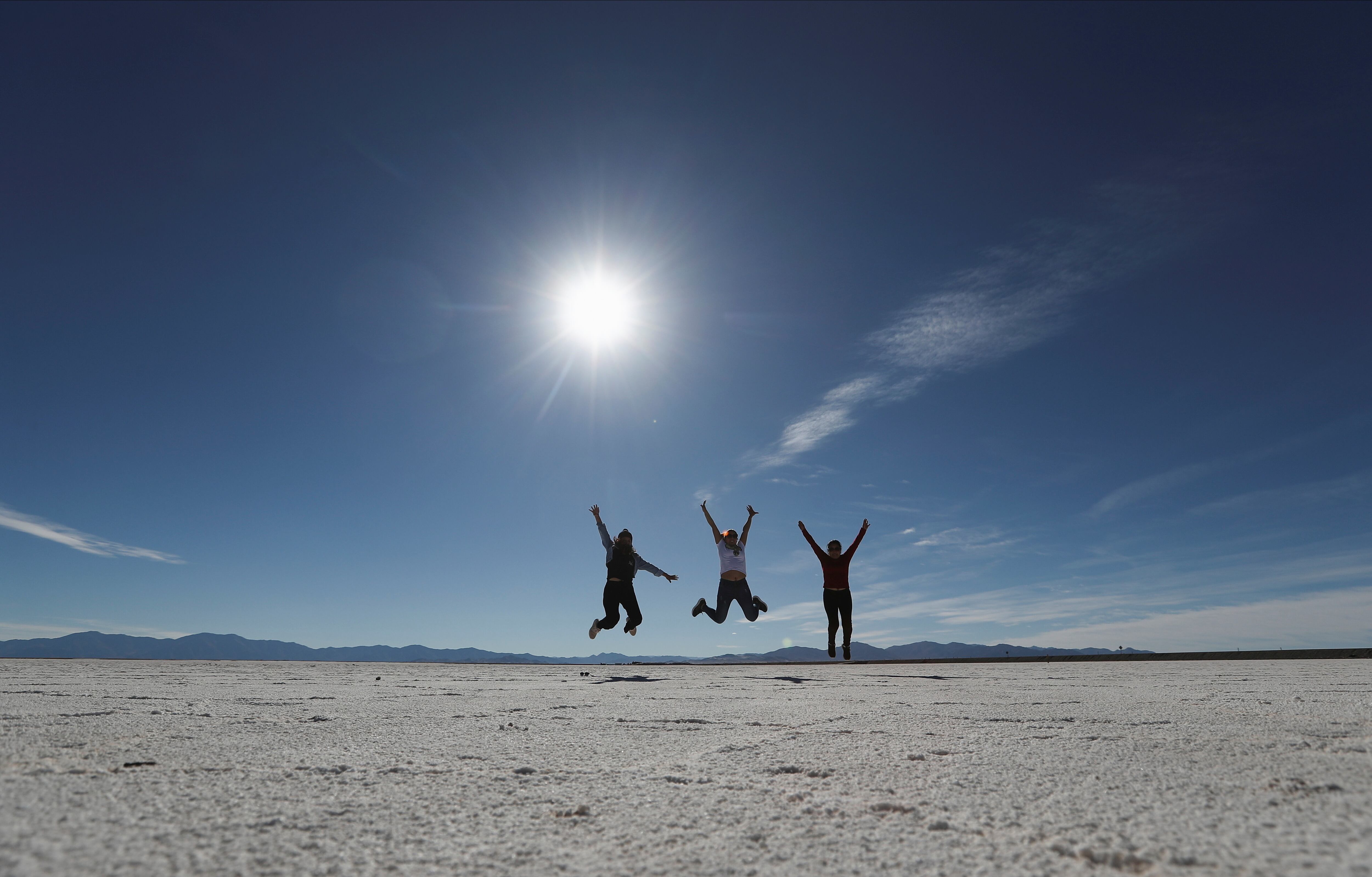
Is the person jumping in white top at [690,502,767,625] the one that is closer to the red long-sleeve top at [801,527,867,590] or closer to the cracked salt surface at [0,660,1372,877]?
the red long-sleeve top at [801,527,867,590]

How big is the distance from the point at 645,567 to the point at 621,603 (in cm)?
90

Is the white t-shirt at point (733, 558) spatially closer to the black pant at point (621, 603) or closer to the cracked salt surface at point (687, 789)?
the black pant at point (621, 603)

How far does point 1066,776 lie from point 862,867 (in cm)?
92

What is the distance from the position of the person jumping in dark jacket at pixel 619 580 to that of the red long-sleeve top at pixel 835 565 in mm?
3045

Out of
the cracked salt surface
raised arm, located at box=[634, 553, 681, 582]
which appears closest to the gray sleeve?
raised arm, located at box=[634, 553, 681, 582]

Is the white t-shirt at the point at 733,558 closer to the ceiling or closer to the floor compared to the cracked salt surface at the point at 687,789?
closer to the ceiling

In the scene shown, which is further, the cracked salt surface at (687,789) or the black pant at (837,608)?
the black pant at (837,608)

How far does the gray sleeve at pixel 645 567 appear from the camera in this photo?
1177cm

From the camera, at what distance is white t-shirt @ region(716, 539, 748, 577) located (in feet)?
40.8

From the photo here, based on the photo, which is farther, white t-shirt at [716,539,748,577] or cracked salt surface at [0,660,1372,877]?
white t-shirt at [716,539,748,577]

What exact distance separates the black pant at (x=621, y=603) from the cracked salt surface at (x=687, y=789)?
762 cm

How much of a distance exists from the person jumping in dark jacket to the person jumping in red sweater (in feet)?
Result: 9.90

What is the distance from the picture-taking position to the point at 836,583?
1157cm

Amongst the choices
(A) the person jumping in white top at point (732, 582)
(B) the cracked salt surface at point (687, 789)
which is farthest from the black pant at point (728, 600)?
(B) the cracked salt surface at point (687, 789)
